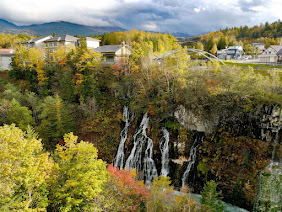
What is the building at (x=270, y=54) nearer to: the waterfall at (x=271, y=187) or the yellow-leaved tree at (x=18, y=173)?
the waterfall at (x=271, y=187)

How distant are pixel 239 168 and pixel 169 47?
46.1m

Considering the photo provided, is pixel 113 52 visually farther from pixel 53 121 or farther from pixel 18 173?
pixel 18 173

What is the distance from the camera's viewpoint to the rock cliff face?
20.5 m

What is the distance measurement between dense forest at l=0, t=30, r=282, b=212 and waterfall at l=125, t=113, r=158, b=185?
975mm

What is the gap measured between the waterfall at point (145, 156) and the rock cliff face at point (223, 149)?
297 millimetres

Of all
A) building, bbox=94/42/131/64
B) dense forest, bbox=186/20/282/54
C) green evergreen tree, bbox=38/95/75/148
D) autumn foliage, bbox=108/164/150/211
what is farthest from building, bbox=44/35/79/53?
dense forest, bbox=186/20/282/54

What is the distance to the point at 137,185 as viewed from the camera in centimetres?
1880

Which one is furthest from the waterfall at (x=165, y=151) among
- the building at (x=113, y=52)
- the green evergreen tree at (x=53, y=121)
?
the building at (x=113, y=52)

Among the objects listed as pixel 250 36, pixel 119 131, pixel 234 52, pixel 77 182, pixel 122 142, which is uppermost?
pixel 250 36

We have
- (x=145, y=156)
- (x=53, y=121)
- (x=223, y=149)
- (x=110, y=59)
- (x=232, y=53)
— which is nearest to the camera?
(x=223, y=149)

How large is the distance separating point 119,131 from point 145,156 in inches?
277

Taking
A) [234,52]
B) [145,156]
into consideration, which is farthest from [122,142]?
[234,52]

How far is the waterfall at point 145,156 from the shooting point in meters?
25.6

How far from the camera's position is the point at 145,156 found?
87.1 ft
